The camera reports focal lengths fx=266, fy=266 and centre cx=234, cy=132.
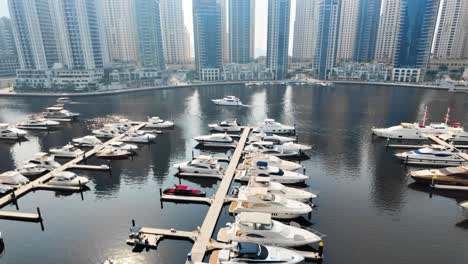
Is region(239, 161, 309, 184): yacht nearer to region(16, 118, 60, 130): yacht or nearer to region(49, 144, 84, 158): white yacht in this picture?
region(49, 144, 84, 158): white yacht

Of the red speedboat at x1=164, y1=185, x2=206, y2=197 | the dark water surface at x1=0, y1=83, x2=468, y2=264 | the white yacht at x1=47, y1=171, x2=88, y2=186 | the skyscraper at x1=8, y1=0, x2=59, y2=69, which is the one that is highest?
the skyscraper at x1=8, y1=0, x2=59, y2=69

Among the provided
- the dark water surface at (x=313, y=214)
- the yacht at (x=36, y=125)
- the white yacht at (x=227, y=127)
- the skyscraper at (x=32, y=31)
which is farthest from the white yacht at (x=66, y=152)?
the skyscraper at (x=32, y=31)

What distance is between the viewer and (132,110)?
106m

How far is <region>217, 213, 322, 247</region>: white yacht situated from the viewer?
27.6 m

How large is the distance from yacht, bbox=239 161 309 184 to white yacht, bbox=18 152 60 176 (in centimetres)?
3359

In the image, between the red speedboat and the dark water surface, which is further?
the red speedboat

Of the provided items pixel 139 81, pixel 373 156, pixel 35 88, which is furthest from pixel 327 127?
pixel 35 88

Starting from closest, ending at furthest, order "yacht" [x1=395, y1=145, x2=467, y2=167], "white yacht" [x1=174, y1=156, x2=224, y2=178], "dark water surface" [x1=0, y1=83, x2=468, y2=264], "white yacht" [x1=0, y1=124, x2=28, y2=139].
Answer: "dark water surface" [x1=0, y1=83, x2=468, y2=264] < "white yacht" [x1=174, y1=156, x2=224, y2=178] < "yacht" [x1=395, y1=145, x2=467, y2=167] < "white yacht" [x1=0, y1=124, x2=28, y2=139]

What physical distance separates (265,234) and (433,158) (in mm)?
40427

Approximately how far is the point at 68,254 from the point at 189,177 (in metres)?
20.9

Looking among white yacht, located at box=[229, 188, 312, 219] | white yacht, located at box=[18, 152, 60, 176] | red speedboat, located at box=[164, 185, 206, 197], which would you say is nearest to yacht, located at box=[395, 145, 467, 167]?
white yacht, located at box=[229, 188, 312, 219]

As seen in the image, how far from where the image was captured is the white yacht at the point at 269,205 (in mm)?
32688

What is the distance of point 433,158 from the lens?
49.3m

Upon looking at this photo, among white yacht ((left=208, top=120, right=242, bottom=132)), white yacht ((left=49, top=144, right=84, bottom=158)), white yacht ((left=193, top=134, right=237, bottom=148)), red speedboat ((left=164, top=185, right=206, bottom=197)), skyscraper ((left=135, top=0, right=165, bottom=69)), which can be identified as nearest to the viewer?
red speedboat ((left=164, top=185, right=206, bottom=197))
